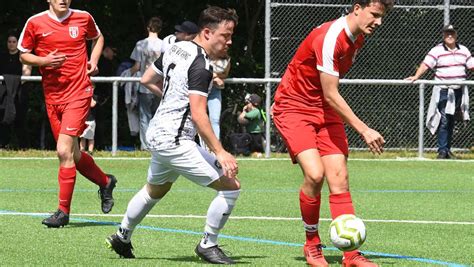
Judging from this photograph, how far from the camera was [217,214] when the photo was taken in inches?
350

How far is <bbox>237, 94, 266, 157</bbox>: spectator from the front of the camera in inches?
786

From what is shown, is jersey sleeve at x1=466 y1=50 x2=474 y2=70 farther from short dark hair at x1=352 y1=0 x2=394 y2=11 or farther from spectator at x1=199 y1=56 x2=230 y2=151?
short dark hair at x1=352 y1=0 x2=394 y2=11

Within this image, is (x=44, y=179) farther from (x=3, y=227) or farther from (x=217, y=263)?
(x=217, y=263)

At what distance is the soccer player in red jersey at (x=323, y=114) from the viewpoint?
8.89 m

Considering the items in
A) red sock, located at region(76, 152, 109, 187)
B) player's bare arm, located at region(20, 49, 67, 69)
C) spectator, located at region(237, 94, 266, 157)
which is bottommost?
spectator, located at region(237, 94, 266, 157)

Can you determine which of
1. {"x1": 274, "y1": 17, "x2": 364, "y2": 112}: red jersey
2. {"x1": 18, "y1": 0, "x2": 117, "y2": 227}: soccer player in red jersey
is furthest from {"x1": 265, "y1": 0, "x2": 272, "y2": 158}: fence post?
{"x1": 274, "y1": 17, "x2": 364, "y2": 112}: red jersey

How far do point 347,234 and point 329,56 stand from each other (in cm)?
123

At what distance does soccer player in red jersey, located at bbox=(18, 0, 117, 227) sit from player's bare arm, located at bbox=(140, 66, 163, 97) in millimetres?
2223

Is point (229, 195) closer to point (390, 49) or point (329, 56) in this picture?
point (329, 56)

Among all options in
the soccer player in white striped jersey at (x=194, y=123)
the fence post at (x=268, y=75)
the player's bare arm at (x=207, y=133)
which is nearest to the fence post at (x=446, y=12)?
the fence post at (x=268, y=75)

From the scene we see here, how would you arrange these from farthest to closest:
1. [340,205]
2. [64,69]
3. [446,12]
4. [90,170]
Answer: [446,12] → [90,170] → [64,69] → [340,205]

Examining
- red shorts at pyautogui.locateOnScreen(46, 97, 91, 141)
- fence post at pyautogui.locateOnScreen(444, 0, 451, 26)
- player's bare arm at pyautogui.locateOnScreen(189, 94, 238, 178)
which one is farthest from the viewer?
fence post at pyautogui.locateOnScreen(444, 0, 451, 26)

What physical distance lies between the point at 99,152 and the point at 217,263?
11.0m

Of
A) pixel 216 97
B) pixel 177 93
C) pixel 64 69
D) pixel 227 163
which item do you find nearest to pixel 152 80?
pixel 177 93
